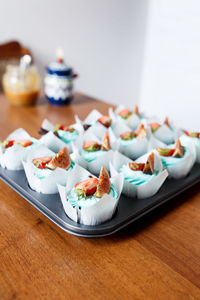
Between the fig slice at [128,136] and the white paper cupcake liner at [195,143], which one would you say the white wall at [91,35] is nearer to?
the fig slice at [128,136]

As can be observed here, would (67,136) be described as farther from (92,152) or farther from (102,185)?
(102,185)

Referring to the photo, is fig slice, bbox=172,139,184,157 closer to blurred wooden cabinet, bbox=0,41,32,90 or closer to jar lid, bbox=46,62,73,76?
jar lid, bbox=46,62,73,76

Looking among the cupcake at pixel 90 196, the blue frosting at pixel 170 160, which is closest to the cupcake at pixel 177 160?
the blue frosting at pixel 170 160

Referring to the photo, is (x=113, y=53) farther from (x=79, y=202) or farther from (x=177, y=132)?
(x=79, y=202)

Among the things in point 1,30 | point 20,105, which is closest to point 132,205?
point 20,105

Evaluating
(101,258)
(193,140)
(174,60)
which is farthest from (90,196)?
(174,60)
